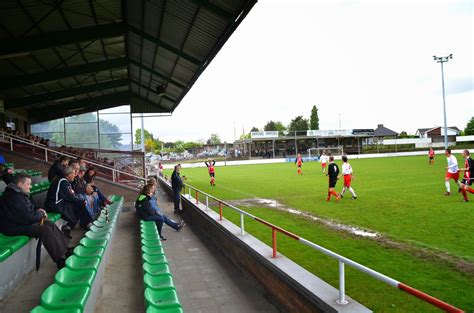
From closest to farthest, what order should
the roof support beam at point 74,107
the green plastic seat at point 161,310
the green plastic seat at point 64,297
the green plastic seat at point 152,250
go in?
the green plastic seat at point 64,297, the green plastic seat at point 161,310, the green plastic seat at point 152,250, the roof support beam at point 74,107

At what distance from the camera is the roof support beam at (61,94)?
20906 mm

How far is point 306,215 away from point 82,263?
24.5ft

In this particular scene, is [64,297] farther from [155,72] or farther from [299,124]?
[299,124]

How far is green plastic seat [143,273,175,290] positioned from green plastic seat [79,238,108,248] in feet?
4.40

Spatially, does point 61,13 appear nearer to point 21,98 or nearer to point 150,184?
point 150,184

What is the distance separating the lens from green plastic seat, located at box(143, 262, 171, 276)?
477 centimetres

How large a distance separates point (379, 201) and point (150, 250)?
31.5ft

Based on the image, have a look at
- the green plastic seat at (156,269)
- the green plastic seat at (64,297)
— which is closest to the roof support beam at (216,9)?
the green plastic seat at (156,269)

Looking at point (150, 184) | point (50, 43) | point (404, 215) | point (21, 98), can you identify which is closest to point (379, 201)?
point (404, 215)

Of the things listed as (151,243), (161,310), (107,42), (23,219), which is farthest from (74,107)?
(161,310)

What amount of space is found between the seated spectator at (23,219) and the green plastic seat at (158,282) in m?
1.57

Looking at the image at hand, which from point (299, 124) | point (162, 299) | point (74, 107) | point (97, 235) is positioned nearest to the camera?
point (162, 299)

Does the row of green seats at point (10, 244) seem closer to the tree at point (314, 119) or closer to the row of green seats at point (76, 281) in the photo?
the row of green seats at point (76, 281)

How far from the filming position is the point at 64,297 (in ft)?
12.1
